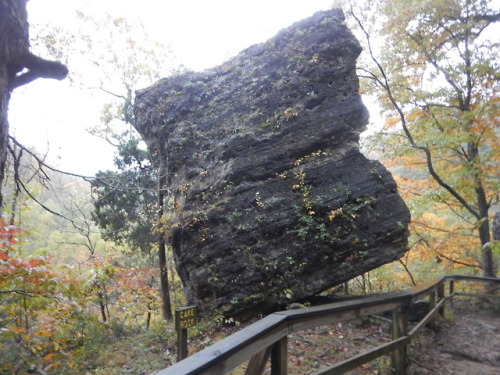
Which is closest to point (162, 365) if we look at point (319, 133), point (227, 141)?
point (227, 141)

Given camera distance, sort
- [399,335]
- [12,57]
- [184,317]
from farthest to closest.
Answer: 1. [12,57]
2. [184,317]
3. [399,335]

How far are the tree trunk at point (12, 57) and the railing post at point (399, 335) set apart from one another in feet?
18.3

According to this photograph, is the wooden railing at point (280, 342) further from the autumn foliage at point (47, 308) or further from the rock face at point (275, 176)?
the autumn foliage at point (47, 308)

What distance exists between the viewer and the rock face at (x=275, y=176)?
21.5ft

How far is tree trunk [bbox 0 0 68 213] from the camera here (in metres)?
4.34

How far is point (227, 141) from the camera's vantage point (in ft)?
27.8

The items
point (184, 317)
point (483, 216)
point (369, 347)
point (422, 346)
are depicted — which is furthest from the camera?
point (483, 216)

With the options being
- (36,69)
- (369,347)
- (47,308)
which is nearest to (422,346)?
(369,347)

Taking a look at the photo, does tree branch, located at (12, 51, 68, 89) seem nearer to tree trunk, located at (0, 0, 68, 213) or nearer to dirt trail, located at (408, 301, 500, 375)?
tree trunk, located at (0, 0, 68, 213)

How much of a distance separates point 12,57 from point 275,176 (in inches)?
211

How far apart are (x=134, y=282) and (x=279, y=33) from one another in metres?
11.2

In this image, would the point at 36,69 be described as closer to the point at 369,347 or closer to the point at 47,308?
the point at 47,308

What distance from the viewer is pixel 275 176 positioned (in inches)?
302

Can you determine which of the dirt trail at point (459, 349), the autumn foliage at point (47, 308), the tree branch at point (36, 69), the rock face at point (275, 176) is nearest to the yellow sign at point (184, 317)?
the autumn foliage at point (47, 308)
